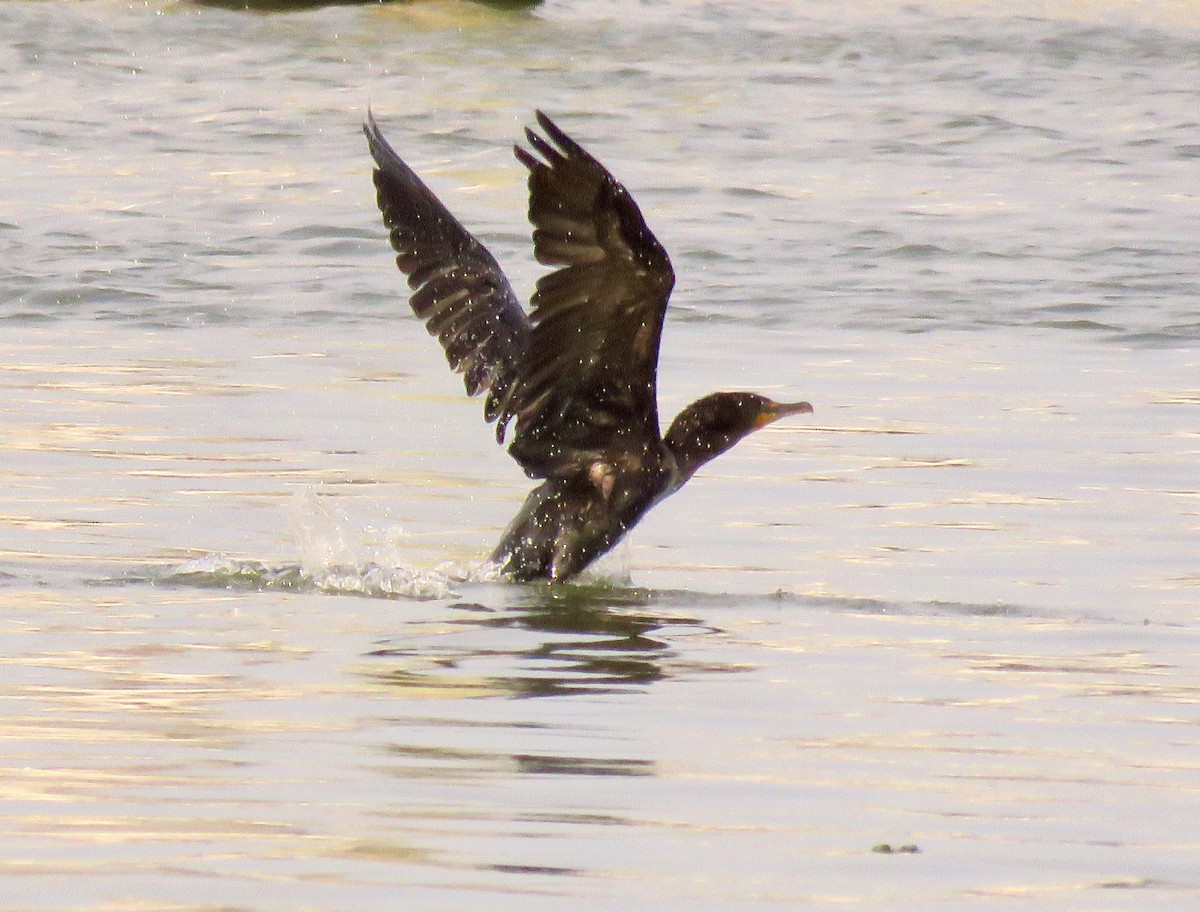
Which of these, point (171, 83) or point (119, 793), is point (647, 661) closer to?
point (119, 793)

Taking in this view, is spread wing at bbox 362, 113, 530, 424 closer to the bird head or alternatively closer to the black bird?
the black bird

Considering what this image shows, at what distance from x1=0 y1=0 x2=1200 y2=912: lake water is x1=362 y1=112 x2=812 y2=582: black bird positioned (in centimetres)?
27

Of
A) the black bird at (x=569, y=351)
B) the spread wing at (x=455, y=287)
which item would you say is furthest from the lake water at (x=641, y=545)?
the spread wing at (x=455, y=287)

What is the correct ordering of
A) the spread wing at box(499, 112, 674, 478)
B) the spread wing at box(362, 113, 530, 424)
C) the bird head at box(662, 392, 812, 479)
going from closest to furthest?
the spread wing at box(499, 112, 674, 478) → the bird head at box(662, 392, 812, 479) → the spread wing at box(362, 113, 530, 424)

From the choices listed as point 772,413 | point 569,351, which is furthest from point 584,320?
point 772,413

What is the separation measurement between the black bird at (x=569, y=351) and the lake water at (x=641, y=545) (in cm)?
27

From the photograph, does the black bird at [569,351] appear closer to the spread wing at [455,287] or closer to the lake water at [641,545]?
the spread wing at [455,287]

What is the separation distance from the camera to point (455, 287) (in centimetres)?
891

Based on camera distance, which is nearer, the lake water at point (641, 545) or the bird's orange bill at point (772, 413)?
the lake water at point (641, 545)

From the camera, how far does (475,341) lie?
877 centimetres

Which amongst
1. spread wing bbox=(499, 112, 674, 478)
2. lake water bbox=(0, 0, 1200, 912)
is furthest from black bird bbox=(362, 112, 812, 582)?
lake water bbox=(0, 0, 1200, 912)

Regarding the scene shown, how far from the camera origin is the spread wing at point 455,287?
8.71m

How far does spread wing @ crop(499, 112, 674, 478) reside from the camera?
24.2ft

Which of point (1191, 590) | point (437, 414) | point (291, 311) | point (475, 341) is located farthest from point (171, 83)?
point (1191, 590)
